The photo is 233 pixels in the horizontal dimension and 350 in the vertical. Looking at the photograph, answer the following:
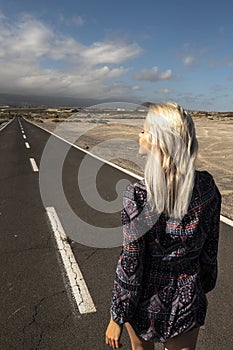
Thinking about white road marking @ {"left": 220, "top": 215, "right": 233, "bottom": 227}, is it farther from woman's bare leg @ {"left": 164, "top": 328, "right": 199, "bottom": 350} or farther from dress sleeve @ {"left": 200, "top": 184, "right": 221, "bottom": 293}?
woman's bare leg @ {"left": 164, "top": 328, "right": 199, "bottom": 350}

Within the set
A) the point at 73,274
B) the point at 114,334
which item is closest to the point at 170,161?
the point at 114,334

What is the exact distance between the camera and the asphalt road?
3053 mm

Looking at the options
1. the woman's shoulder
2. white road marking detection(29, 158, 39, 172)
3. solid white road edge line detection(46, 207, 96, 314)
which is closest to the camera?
the woman's shoulder

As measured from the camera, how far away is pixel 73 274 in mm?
4176

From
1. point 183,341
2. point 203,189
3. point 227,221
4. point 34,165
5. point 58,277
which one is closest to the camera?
point 203,189

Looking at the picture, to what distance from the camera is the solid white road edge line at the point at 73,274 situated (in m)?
3.53

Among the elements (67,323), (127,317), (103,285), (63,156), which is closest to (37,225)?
(103,285)

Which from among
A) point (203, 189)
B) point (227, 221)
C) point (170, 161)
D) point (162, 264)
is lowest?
point (227, 221)

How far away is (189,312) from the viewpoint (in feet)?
5.87

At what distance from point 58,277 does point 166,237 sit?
9.29 feet

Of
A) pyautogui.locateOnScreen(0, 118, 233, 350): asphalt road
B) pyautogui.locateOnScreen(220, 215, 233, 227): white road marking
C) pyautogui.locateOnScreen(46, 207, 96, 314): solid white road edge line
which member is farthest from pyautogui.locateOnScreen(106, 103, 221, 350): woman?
pyautogui.locateOnScreen(220, 215, 233, 227): white road marking

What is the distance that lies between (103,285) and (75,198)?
4.05m

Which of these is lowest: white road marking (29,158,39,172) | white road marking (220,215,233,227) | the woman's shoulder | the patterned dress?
white road marking (29,158,39,172)

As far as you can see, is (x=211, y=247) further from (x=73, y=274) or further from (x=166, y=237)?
(x=73, y=274)
